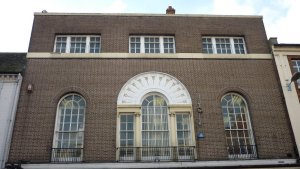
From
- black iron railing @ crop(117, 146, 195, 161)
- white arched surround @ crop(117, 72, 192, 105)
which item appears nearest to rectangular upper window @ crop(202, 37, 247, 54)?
white arched surround @ crop(117, 72, 192, 105)

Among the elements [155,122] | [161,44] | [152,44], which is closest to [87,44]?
[152,44]

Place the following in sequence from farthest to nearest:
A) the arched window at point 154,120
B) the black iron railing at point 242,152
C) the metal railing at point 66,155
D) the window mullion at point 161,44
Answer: the window mullion at point 161,44, the black iron railing at point 242,152, the arched window at point 154,120, the metal railing at point 66,155

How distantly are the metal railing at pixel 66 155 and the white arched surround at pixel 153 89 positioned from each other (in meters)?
2.82

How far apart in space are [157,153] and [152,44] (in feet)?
18.5

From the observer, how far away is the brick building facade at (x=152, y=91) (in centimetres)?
1334

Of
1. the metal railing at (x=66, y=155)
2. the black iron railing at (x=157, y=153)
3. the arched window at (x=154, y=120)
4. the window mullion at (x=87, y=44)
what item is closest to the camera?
the metal railing at (x=66, y=155)

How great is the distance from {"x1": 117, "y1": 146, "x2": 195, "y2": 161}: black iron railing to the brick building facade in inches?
1.7

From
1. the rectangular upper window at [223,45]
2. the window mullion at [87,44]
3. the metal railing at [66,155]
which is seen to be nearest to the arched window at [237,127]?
the rectangular upper window at [223,45]

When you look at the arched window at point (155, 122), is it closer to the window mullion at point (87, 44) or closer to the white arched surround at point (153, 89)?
the white arched surround at point (153, 89)

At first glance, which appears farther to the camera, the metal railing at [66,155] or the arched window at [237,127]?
the arched window at [237,127]

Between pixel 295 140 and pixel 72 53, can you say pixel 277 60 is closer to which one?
pixel 295 140

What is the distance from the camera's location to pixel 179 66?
15.1 meters

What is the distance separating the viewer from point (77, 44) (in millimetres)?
15711

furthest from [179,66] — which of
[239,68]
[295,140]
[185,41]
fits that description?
[295,140]
